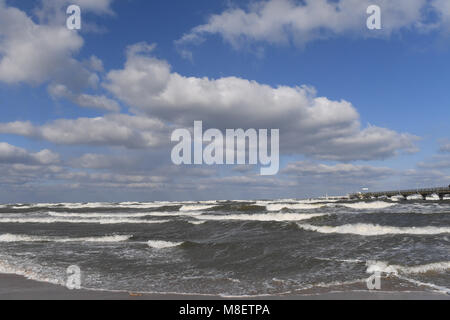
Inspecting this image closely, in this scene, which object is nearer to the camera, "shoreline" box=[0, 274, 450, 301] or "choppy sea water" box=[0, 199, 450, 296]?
"shoreline" box=[0, 274, 450, 301]

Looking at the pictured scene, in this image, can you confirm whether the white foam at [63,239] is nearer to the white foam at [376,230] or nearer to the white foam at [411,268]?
the white foam at [376,230]

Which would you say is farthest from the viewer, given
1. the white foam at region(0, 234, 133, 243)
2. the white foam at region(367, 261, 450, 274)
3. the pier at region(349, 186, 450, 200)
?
the pier at region(349, 186, 450, 200)

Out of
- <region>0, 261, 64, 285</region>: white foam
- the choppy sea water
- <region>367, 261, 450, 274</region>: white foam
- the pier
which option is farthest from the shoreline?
the pier

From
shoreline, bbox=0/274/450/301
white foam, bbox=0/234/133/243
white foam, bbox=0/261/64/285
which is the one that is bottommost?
white foam, bbox=0/234/133/243

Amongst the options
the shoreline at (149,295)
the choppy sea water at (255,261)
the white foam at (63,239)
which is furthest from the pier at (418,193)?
the shoreline at (149,295)

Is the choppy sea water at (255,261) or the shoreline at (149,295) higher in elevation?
the shoreline at (149,295)

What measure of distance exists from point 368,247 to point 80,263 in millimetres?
11163

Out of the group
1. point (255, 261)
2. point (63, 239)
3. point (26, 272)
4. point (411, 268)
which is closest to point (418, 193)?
point (411, 268)

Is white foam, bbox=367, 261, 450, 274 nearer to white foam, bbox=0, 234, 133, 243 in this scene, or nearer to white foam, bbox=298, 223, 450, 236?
white foam, bbox=298, 223, 450, 236

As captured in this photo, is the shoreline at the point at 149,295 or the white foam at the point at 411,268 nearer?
the shoreline at the point at 149,295

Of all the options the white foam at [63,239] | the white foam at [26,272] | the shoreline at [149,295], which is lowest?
the white foam at [63,239]

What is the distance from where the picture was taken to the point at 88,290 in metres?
8.67

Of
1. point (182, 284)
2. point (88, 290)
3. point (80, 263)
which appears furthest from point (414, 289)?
point (80, 263)
